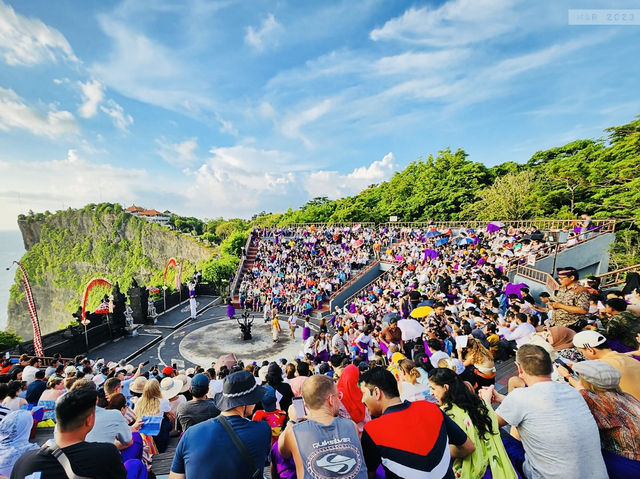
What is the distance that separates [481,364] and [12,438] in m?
5.74

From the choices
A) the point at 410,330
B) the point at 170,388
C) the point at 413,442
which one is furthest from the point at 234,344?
the point at 413,442

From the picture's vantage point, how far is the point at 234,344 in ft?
53.6

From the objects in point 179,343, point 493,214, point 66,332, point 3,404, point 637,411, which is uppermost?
point 493,214

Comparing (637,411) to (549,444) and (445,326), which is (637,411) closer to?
(549,444)

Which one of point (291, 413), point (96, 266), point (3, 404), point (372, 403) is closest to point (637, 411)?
point (372, 403)

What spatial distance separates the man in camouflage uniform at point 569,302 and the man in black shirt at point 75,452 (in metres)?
7.68

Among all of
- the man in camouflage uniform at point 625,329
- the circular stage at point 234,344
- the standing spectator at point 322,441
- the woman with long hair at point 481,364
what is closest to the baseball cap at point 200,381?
the standing spectator at point 322,441

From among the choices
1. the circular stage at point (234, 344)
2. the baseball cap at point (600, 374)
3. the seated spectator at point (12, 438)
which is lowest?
the circular stage at point (234, 344)

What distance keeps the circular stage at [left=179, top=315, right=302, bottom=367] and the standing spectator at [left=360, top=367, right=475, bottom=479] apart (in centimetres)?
1329

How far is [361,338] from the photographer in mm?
8766

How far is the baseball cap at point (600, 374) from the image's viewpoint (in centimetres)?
238

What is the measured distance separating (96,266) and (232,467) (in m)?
103

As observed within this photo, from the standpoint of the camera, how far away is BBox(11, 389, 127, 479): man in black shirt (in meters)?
1.95

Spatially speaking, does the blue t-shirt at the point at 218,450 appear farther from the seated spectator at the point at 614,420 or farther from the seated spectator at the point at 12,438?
the seated spectator at the point at 614,420
